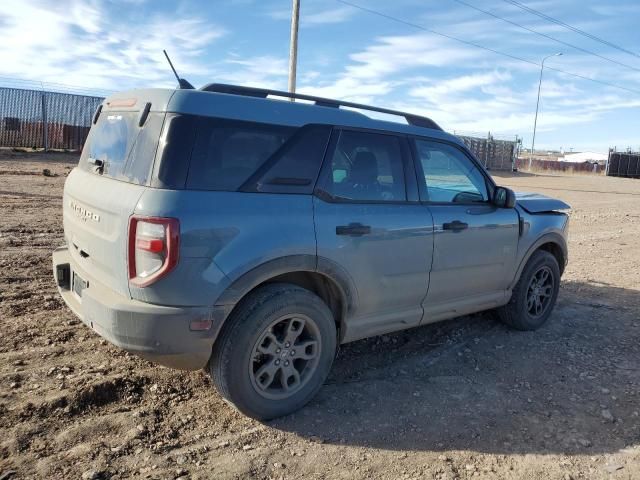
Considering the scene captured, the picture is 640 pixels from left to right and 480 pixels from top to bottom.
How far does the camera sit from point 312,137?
360cm

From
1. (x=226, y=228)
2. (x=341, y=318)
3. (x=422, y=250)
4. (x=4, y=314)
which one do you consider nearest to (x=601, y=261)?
(x=422, y=250)

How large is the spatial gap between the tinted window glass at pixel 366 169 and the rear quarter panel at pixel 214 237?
0.53 metres

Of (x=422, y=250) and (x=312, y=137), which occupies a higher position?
(x=312, y=137)

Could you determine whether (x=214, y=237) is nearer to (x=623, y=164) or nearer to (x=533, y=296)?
(x=533, y=296)

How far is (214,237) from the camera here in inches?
120

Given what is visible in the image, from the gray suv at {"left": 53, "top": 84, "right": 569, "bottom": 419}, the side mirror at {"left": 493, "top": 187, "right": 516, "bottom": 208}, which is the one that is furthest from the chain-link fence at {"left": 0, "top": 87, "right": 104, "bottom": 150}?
the side mirror at {"left": 493, "top": 187, "right": 516, "bottom": 208}

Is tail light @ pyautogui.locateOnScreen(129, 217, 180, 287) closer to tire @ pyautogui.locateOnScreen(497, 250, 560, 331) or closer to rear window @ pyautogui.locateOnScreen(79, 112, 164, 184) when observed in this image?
rear window @ pyautogui.locateOnScreen(79, 112, 164, 184)

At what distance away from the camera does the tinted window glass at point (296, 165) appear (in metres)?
3.35

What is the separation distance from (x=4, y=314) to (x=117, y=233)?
7.56 ft

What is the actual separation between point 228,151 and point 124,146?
69 centimetres

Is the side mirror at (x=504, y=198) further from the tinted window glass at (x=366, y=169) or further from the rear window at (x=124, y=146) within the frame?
the rear window at (x=124, y=146)

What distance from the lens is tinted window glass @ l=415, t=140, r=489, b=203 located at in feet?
14.2

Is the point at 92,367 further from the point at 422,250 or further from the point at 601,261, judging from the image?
the point at 601,261

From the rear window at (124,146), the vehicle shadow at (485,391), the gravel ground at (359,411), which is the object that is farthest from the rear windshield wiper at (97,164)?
the vehicle shadow at (485,391)
